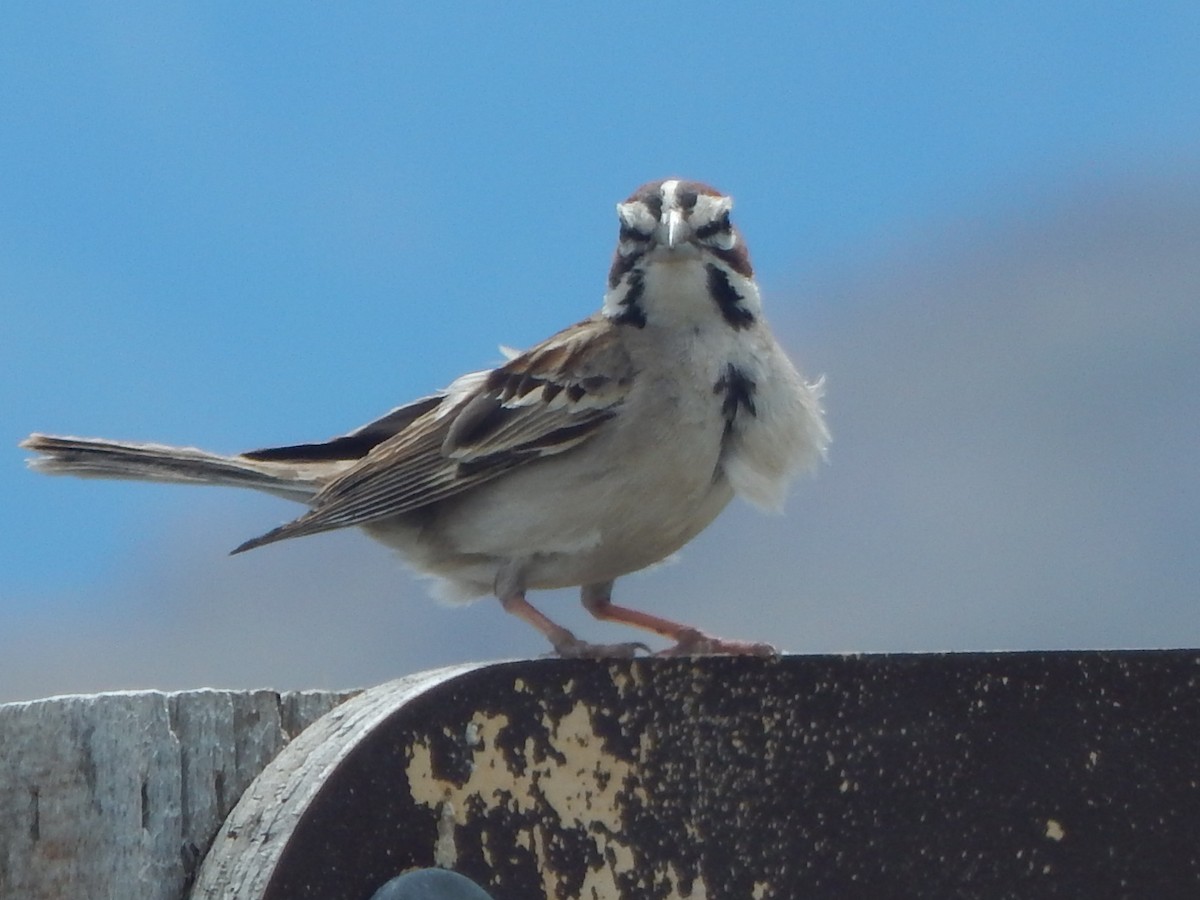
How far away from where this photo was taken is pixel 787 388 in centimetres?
411

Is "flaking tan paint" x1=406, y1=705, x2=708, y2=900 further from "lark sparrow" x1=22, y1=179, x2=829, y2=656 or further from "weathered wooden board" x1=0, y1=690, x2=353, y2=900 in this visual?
"lark sparrow" x1=22, y1=179, x2=829, y2=656

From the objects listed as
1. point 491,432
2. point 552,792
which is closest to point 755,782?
point 552,792

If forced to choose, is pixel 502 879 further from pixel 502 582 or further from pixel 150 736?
pixel 502 582

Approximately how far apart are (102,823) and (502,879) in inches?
22.7

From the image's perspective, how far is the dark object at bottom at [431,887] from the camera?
2066mm

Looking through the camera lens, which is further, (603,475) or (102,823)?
(603,475)

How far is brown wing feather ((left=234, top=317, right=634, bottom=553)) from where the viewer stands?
4121 mm

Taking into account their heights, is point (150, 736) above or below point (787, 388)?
below

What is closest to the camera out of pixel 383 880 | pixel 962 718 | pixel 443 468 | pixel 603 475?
pixel 383 880

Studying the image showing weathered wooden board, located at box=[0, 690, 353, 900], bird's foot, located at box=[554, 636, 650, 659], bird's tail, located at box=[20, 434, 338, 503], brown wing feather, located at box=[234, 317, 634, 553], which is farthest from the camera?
bird's tail, located at box=[20, 434, 338, 503]

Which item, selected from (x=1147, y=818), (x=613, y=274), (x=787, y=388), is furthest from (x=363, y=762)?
(x=613, y=274)

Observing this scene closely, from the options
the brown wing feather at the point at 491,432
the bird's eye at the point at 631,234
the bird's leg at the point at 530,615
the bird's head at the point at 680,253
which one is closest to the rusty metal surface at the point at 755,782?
the bird's leg at the point at 530,615

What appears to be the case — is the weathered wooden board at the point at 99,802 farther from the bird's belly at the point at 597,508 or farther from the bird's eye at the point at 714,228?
the bird's eye at the point at 714,228

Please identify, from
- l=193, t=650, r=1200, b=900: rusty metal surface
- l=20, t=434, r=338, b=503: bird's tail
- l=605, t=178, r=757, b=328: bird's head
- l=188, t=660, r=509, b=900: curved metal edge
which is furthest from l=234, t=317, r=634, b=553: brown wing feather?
l=188, t=660, r=509, b=900: curved metal edge
